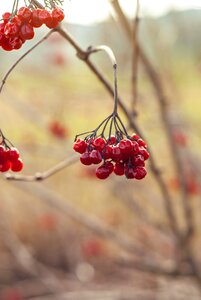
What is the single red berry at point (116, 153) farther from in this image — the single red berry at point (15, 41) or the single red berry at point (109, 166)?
the single red berry at point (15, 41)

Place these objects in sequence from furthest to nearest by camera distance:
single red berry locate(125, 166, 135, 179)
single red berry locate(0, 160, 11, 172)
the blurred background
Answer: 1. the blurred background
2. single red berry locate(0, 160, 11, 172)
3. single red berry locate(125, 166, 135, 179)

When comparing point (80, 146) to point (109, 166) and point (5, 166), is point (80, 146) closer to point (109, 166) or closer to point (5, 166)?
point (109, 166)

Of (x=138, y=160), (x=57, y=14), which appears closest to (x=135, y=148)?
(x=138, y=160)

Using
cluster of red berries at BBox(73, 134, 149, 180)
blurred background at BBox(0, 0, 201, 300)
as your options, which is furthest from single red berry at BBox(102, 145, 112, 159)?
blurred background at BBox(0, 0, 201, 300)

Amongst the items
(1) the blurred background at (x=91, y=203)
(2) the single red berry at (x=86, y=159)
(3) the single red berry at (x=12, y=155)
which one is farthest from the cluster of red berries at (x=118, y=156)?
(1) the blurred background at (x=91, y=203)

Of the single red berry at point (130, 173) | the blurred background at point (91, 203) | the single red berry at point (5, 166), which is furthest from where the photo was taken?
the blurred background at point (91, 203)

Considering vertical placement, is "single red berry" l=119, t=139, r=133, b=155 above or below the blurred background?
below

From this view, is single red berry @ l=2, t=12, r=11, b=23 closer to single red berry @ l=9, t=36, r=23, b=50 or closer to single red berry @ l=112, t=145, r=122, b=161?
single red berry @ l=9, t=36, r=23, b=50
